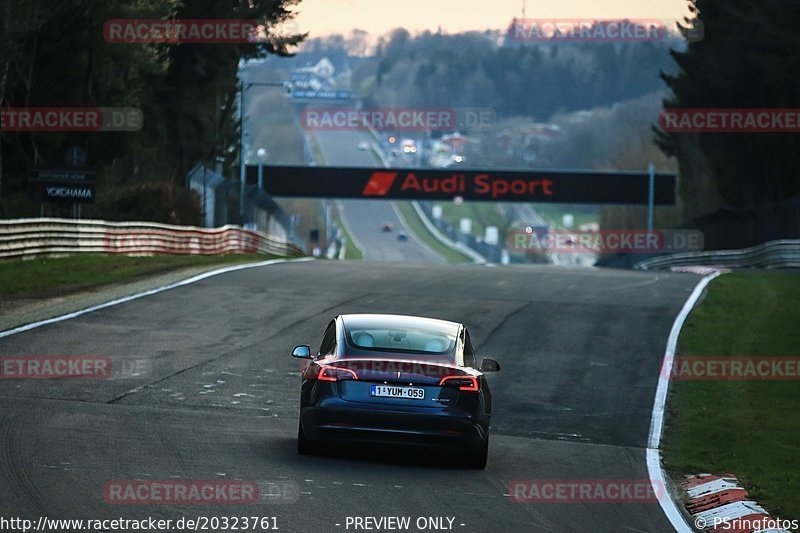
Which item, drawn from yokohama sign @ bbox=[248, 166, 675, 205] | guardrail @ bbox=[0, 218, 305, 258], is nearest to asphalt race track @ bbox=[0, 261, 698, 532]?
guardrail @ bbox=[0, 218, 305, 258]

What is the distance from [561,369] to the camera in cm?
2006

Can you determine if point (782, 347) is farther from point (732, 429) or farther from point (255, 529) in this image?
point (255, 529)

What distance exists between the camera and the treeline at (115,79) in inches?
1676

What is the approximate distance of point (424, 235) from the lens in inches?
6122

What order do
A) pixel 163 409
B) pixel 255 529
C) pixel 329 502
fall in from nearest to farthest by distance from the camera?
1. pixel 255 529
2. pixel 329 502
3. pixel 163 409

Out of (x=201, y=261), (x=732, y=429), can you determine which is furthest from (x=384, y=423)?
(x=201, y=261)

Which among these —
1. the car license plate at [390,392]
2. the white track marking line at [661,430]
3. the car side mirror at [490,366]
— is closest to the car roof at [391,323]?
the car side mirror at [490,366]

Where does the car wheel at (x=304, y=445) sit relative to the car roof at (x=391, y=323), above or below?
below

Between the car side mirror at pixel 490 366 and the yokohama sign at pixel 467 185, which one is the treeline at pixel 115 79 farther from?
the car side mirror at pixel 490 366

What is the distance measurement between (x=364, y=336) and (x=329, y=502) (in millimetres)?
2710

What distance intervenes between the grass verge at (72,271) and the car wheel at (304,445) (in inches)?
539

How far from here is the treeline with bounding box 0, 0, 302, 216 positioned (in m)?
42.6

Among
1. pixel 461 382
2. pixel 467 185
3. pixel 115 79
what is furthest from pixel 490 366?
pixel 467 185

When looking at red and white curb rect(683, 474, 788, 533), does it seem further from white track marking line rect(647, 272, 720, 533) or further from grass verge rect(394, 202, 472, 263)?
grass verge rect(394, 202, 472, 263)
